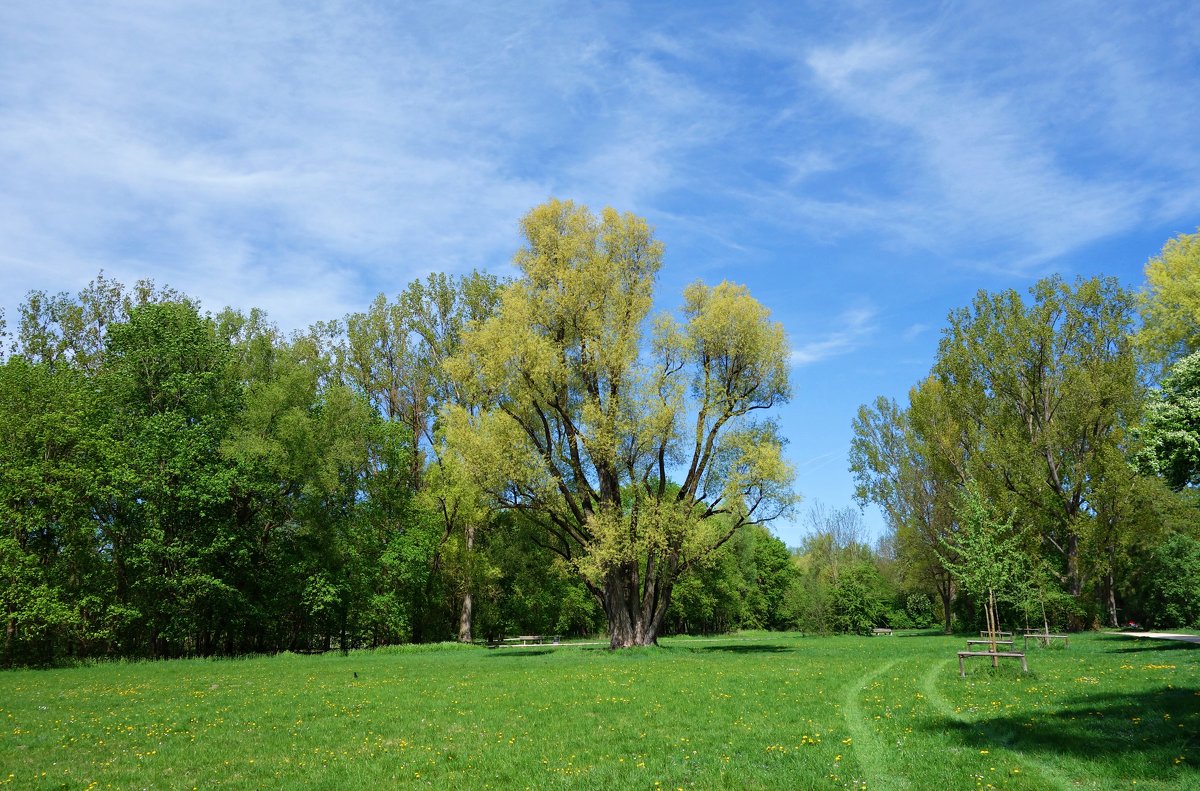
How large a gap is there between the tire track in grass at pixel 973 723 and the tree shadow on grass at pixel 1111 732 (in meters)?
0.09

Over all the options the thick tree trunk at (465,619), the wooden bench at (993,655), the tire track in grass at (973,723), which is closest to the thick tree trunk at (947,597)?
the thick tree trunk at (465,619)

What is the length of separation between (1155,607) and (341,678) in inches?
1897

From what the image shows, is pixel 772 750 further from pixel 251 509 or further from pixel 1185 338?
pixel 251 509

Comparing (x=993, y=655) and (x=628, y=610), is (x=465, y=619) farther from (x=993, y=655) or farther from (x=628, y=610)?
(x=993, y=655)

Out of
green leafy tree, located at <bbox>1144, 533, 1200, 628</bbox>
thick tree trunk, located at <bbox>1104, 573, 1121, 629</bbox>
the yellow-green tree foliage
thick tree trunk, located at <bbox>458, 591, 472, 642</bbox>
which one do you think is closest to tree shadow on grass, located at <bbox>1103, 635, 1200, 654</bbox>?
the yellow-green tree foliage

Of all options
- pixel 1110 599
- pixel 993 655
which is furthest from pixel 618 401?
pixel 1110 599

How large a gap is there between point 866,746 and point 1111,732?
Result: 138 inches

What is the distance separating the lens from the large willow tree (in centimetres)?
3116

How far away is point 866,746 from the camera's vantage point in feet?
33.3

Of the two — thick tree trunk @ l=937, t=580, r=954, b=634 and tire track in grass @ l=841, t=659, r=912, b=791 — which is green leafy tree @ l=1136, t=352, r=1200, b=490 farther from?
thick tree trunk @ l=937, t=580, r=954, b=634

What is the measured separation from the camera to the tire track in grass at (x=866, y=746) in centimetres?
834

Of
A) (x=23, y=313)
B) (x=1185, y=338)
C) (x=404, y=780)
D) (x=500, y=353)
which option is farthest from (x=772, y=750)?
(x=23, y=313)

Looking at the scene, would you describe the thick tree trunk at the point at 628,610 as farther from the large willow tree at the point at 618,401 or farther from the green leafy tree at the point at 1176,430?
the green leafy tree at the point at 1176,430

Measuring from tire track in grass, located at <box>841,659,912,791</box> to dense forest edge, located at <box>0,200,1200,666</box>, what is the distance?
8.57 m
